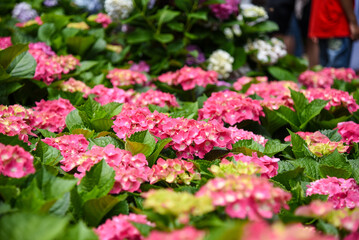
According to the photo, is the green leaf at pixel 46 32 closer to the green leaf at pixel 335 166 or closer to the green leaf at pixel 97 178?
the green leaf at pixel 97 178

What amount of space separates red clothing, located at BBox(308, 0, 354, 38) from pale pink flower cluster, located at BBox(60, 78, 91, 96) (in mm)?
2839

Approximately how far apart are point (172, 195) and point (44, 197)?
0.42 meters

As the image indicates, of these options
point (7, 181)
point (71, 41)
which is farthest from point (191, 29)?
point (7, 181)

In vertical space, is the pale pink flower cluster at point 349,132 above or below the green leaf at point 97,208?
below

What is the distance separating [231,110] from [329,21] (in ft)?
9.06

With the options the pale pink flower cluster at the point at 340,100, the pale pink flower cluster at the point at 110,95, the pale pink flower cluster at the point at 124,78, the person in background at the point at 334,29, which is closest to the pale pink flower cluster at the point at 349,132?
the pale pink flower cluster at the point at 340,100

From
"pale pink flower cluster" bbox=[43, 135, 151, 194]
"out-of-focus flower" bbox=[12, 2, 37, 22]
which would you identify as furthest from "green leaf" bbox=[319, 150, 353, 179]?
"out-of-focus flower" bbox=[12, 2, 37, 22]

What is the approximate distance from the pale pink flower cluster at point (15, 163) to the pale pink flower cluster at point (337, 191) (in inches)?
36.3

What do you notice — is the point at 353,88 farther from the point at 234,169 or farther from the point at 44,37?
the point at 44,37

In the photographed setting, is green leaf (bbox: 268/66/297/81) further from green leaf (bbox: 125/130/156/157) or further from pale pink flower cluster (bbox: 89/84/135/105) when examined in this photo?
green leaf (bbox: 125/130/156/157)

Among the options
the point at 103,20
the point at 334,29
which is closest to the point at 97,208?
the point at 103,20

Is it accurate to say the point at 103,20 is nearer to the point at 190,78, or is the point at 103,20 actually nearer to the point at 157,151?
the point at 190,78

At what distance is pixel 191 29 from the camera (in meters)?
3.23

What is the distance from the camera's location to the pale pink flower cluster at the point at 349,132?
1.84 metres
